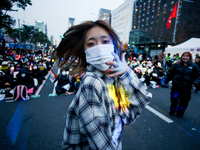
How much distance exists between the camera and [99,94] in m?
0.79

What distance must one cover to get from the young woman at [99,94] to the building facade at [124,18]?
68129mm

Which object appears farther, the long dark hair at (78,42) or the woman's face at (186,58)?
the woman's face at (186,58)

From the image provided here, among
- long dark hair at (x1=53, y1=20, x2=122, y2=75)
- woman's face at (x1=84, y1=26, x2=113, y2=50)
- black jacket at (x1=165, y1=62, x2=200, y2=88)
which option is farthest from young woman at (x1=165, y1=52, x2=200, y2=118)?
woman's face at (x1=84, y1=26, x2=113, y2=50)

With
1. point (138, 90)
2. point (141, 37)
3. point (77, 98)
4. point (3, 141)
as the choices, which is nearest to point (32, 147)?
point (3, 141)

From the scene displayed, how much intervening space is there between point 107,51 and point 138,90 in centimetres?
45

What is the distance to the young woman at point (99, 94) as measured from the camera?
77cm

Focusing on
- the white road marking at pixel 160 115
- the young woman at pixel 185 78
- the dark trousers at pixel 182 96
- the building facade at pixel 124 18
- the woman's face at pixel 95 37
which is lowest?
the white road marking at pixel 160 115

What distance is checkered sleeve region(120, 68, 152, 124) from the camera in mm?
955

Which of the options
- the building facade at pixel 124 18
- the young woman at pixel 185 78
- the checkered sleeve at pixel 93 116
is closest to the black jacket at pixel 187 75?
the young woman at pixel 185 78

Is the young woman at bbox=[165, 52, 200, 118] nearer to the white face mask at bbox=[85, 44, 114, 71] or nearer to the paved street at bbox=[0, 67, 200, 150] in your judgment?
the paved street at bbox=[0, 67, 200, 150]

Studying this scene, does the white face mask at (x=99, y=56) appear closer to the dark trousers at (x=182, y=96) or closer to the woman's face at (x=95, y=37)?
the woman's face at (x=95, y=37)

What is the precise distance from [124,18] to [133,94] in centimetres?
8040

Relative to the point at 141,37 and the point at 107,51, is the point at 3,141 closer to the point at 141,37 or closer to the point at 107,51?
the point at 107,51

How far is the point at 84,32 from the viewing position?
3.67 ft
